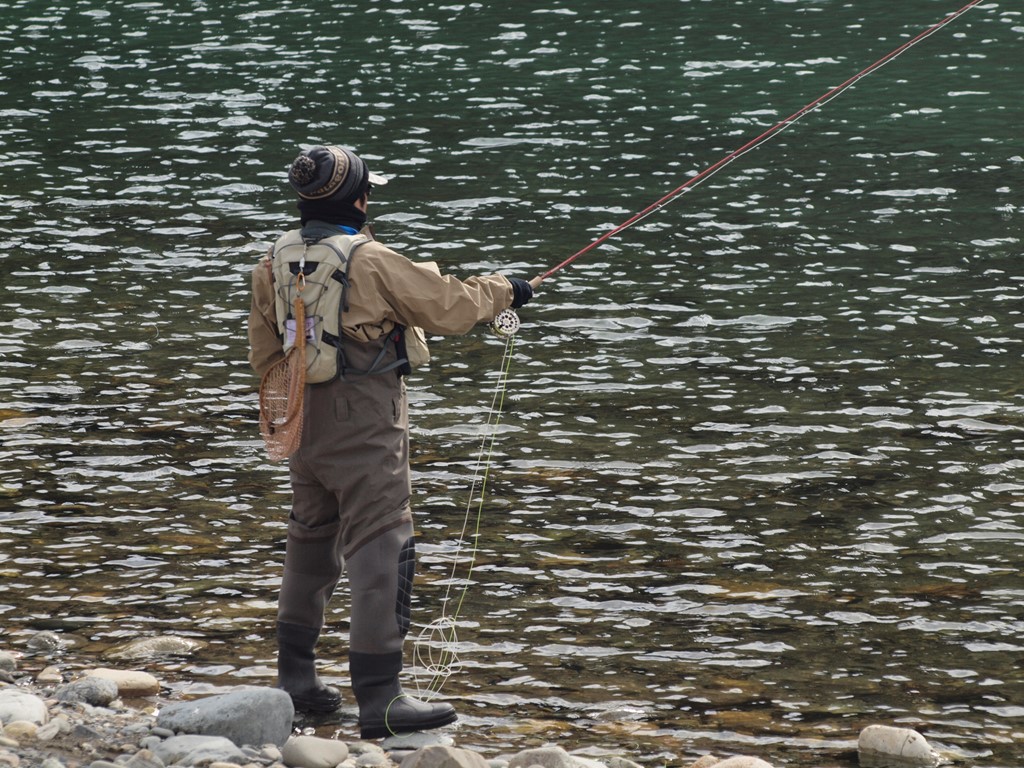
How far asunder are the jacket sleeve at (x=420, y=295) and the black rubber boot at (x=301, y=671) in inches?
62.0

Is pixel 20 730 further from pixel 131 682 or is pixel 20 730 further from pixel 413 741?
pixel 413 741

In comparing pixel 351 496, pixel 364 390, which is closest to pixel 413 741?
pixel 351 496

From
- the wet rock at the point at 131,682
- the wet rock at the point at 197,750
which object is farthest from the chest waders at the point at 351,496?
the wet rock at the point at 131,682

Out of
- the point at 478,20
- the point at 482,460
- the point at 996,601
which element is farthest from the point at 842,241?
the point at 478,20

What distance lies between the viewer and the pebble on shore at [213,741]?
6176 mm

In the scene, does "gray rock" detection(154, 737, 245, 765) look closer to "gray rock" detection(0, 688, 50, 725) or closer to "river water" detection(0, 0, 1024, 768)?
"gray rock" detection(0, 688, 50, 725)

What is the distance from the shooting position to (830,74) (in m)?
26.3

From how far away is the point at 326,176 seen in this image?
260 inches

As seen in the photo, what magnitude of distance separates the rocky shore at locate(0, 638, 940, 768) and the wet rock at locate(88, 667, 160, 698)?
9 cm

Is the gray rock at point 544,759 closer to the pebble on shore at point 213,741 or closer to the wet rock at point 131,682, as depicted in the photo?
the pebble on shore at point 213,741

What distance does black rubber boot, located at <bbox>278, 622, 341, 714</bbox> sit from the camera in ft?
23.3

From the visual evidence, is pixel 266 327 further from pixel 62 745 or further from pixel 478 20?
pixel 478 20

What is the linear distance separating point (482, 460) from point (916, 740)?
4548 millimetres

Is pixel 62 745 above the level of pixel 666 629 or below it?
above
